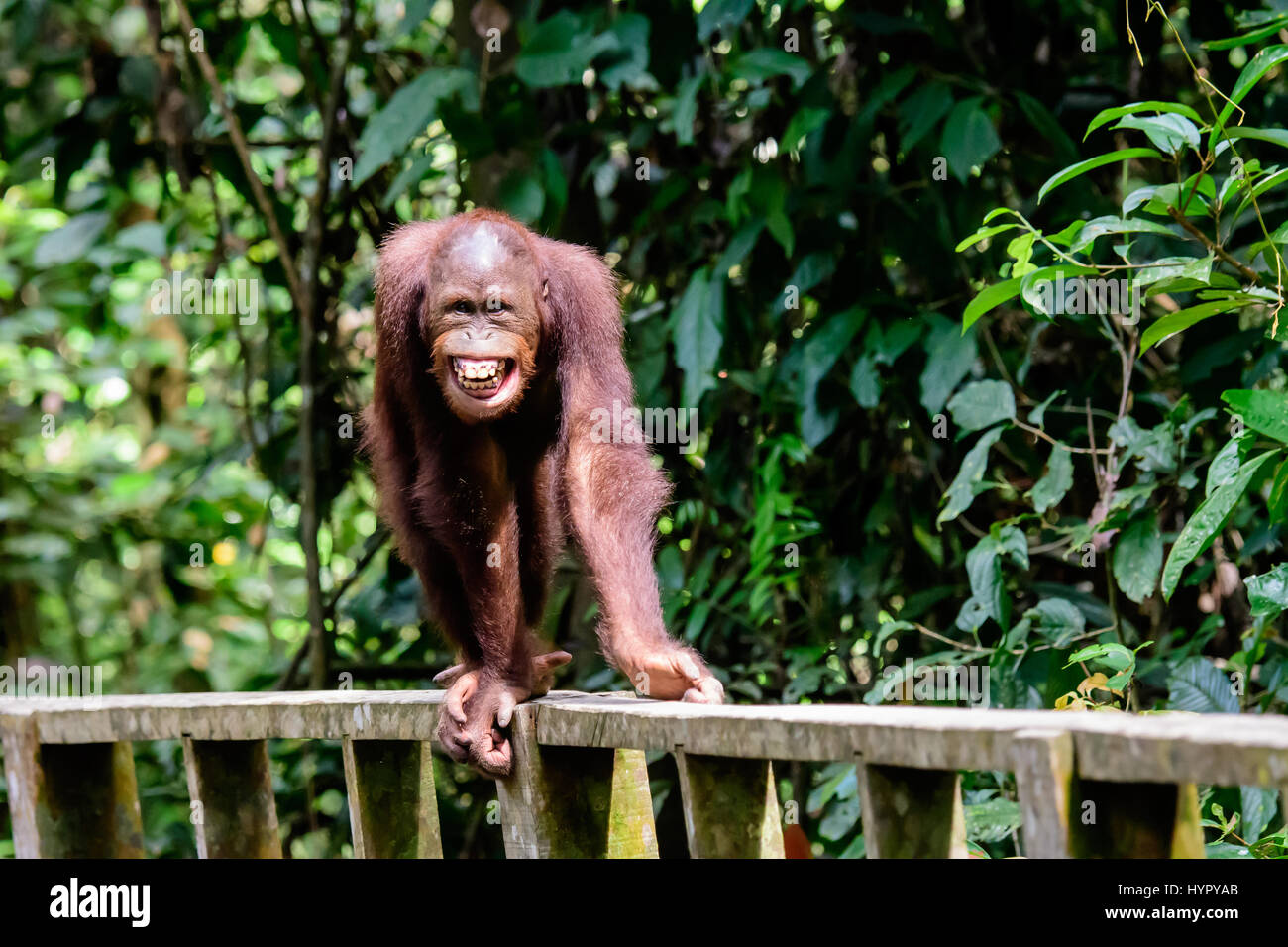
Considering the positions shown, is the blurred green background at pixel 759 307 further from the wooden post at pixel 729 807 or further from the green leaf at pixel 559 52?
the wooden post at pixel 729 807

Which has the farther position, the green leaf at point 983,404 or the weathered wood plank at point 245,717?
the green leaf at point 983,404

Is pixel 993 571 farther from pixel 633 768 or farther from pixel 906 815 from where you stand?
pixel 906 815

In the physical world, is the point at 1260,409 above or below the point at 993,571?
above

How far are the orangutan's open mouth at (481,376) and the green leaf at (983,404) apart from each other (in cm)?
119

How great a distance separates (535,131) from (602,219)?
41.3 inches

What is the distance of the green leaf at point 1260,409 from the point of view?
2.46 meters

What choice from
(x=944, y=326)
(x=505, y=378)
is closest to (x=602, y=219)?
(x=944, y=326)

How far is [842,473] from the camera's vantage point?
4.78m

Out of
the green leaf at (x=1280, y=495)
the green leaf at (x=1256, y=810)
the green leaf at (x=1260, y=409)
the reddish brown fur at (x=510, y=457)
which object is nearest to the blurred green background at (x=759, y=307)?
the green leaf at (x=1256, y=810)

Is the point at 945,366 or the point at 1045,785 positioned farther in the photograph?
the point at 945,366

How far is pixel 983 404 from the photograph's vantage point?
3.58 metres

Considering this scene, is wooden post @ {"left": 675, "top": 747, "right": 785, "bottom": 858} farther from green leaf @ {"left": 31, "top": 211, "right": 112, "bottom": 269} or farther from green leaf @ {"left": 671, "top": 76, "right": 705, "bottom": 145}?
green leaf @ {"left": 31, "top": 211, "right": 112, "bottom": 269}

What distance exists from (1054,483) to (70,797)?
8.02 feet

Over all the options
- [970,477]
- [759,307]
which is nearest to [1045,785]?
[970,477]
